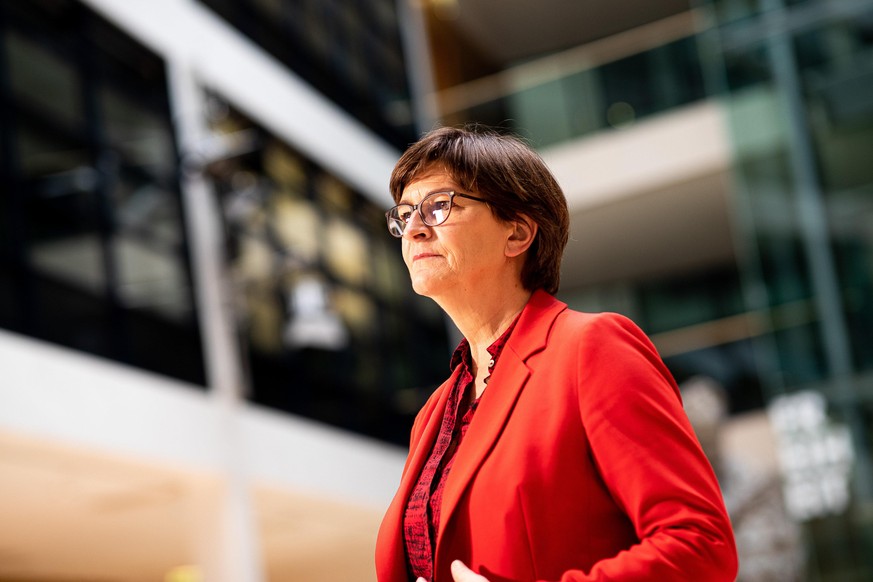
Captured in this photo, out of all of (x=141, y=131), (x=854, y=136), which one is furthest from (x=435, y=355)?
(x=854, y=136)

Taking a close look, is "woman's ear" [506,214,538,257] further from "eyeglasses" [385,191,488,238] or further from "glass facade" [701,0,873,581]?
"glass facade" [701,0,873,581]

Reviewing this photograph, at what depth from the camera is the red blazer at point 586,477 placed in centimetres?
169

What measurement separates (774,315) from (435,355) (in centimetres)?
729

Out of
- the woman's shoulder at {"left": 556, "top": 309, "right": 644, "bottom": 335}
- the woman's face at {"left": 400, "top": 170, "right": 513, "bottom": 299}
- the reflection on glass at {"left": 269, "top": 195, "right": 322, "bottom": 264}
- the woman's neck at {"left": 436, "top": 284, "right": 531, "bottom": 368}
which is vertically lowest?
the woman's shoulder at {"left": 556, "top": 309, "right": 644, "bottom": 335}

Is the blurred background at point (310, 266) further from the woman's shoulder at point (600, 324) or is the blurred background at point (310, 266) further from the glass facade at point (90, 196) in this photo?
the woman's shoulder at point (600, 324)

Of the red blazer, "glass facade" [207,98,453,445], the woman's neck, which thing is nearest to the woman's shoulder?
the red blazer

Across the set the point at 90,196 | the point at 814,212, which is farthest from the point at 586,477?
the point at 90,196

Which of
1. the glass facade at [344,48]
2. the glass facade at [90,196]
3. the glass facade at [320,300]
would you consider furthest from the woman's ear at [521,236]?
the glass facade at [344,48]

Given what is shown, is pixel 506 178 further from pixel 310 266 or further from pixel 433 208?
pixel 310 266

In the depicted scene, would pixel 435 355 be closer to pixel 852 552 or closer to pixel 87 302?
pixel 87 302

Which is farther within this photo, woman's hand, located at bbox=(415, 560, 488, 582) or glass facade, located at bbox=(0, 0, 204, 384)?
glass facade, located at bbox=(0, 0, 204, 384)

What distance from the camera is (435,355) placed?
54.1 feet

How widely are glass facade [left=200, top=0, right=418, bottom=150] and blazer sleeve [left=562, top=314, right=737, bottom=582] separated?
11.4 m

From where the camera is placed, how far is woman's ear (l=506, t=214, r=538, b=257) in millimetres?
2107
